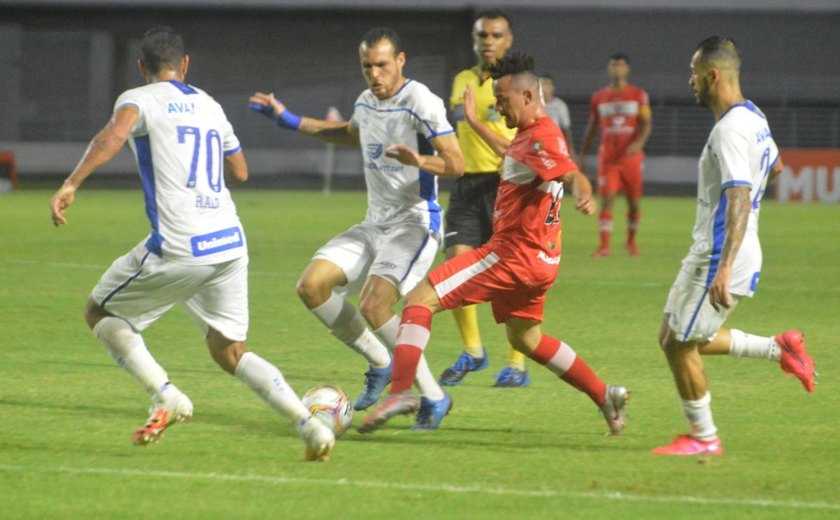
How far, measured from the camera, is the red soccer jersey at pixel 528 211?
22.5 feet

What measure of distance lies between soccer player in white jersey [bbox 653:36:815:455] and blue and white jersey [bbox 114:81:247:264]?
2.12m

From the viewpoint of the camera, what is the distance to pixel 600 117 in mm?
17734

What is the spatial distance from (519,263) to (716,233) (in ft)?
3.30

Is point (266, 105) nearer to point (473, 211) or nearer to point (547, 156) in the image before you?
point (473, 211)

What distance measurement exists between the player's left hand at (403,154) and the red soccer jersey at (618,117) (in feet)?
35.0

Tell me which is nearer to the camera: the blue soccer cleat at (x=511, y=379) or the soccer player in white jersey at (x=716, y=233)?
the soccer player in white jersey at (x=716, y=233)

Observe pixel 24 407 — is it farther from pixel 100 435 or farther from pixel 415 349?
pixel 415 349

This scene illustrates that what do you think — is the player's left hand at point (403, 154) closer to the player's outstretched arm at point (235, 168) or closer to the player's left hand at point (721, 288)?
the player's outstretched arm at point (235, 168)


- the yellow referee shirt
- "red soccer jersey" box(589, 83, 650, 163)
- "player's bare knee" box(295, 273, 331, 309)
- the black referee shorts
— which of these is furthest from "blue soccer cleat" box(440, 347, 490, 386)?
"red soccer jersey" box(589, 83, 650, 163)

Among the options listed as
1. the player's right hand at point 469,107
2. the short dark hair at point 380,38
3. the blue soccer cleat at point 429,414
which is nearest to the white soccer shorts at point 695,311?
the blue soccer cleat at point 429,414

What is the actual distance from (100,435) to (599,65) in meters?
31.4

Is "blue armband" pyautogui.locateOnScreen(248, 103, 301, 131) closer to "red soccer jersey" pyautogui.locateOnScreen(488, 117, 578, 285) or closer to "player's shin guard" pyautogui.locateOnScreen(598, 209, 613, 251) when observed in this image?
"red soccer jersey" pyautogui.locateOnScreen(488, 117, 578, 285)

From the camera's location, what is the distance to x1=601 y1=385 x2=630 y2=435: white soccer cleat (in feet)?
22.9

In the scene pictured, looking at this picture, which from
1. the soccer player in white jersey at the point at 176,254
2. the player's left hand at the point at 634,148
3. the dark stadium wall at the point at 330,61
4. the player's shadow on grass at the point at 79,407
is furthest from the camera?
the dark stadium wall at the point at 330,61
